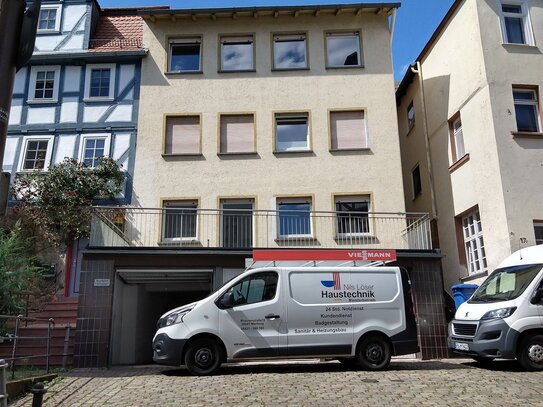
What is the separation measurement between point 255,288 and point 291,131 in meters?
9.20

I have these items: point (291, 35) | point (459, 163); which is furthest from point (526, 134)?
point (291, 35)

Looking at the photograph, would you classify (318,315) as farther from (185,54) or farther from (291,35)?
(185,54)

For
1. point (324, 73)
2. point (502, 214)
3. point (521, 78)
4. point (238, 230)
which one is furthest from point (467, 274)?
point (324, 73)

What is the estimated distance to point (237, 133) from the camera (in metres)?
19.2

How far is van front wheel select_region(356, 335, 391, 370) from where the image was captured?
11.1m

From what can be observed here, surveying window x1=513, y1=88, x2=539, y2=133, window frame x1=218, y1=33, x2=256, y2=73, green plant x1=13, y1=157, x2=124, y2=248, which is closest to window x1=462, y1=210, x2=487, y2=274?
window x1=513, y1=88, x2=539, y2=133

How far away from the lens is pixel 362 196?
18.4 m

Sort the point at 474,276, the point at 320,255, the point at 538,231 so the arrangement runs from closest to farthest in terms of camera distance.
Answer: the point at 320,255
the point at 538,231
the point at 474,276

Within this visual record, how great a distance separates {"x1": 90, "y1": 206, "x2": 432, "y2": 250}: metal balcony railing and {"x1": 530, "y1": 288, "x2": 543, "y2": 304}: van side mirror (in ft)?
19.7

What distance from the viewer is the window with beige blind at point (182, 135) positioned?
19062mm

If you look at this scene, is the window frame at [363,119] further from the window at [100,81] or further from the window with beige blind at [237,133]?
the window at [100,81]

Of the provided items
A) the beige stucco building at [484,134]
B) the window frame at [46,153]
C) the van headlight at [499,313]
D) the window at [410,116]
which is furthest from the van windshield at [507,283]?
the window frame at [46,153]

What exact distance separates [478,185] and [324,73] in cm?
675

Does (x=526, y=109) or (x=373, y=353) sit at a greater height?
(x=526, y=109)
